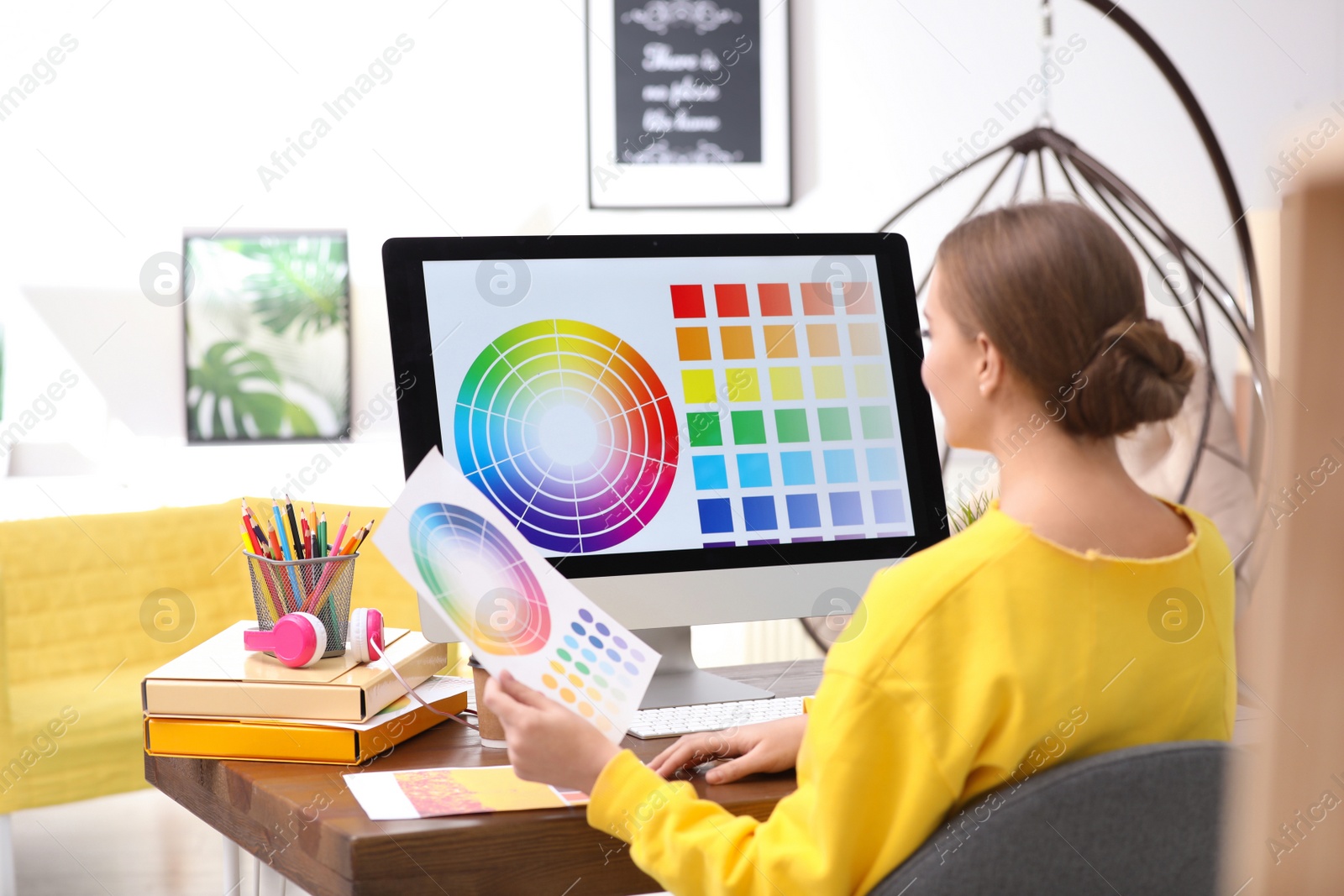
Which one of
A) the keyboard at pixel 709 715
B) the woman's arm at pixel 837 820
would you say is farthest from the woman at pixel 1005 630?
the keyboard at pixel 709 715

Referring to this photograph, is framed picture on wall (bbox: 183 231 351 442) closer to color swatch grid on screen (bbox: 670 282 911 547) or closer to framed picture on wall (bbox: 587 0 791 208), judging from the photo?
framed picture on wall (bbox: 587 0 791 208)

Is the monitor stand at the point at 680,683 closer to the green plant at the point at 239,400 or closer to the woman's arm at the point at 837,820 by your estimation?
the woman's arm at the point at 837,820

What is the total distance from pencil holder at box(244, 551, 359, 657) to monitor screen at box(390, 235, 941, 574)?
5.6 inches

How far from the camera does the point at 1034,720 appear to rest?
27.4 inches

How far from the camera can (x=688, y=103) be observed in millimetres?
2980

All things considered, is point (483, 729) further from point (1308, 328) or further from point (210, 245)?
point (210, 245)

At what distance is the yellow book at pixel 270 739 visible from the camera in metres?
0.96

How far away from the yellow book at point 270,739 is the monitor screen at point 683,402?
0.25m

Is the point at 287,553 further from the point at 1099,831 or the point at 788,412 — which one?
the point at 1099,831

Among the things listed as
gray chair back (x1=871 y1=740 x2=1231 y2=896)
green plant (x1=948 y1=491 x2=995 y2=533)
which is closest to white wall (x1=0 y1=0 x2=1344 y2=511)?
green plant (x1=948 y1=491 x2=995 y2=533)

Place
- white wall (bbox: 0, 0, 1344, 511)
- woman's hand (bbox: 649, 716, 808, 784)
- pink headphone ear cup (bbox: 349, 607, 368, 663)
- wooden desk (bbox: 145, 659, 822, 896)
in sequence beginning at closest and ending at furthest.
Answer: wooden desk (bbox: 145, 659, 822, 896) → woman's hand (bbox: 649, 716, 808, 784) → pink headphone ear cup (bbox: 349, 607, 368, 663) → white wall (bbox: 0, 0, 1344, 511)

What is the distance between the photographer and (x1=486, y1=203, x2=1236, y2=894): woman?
69 cm

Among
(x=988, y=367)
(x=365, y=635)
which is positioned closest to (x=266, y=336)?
(x=365, y=635)

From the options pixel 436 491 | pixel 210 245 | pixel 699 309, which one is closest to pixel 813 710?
pixel 436 491
